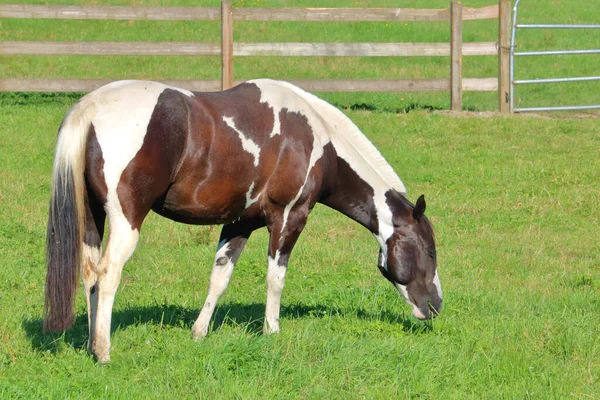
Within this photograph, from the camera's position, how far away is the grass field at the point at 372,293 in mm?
4910

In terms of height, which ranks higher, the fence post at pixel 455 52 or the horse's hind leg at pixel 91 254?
the fence post at pixel 455 52

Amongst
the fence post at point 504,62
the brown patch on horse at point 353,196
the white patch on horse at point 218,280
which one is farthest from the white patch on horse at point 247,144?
the fence post at point 504,62

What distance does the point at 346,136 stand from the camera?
616cm

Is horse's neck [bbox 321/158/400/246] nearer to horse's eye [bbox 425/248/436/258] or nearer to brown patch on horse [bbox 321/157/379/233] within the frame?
brown patch on horse [bbox 321/157/379/233]

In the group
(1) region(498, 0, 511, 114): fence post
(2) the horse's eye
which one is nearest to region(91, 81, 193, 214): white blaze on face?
(2) the horse's eye

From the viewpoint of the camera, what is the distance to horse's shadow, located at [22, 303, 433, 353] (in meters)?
5.62

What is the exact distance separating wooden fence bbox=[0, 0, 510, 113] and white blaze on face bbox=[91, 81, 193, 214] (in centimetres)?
854

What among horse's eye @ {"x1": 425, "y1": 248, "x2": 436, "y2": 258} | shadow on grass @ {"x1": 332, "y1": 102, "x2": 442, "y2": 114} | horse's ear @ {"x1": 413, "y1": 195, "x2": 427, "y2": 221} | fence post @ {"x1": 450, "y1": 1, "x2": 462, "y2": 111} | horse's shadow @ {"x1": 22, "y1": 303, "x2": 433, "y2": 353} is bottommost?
horse's shadow @ {"x1": 22, "y1": 303, "x2": 433, "y2": 353}

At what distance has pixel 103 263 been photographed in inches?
196

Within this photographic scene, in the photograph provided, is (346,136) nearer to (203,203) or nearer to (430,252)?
(430,252)

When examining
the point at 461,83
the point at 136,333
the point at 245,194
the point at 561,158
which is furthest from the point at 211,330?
the point at 461,83

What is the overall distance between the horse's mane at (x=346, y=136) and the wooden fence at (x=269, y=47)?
25.6 ft

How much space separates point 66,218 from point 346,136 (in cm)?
218

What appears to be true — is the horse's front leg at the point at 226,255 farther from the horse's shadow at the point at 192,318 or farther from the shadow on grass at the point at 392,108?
the shadow on grass at the point at 392,108
